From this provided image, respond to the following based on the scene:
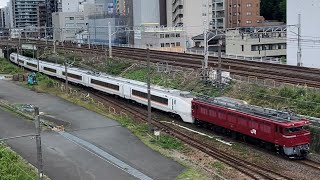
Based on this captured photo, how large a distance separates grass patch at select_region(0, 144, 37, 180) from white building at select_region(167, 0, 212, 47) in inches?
2680

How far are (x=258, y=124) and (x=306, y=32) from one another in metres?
31.6

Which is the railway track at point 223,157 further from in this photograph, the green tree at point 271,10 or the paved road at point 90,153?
the green tree at point 271,10

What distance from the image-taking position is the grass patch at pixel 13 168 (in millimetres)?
17395

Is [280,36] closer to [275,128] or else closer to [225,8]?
[225,8]

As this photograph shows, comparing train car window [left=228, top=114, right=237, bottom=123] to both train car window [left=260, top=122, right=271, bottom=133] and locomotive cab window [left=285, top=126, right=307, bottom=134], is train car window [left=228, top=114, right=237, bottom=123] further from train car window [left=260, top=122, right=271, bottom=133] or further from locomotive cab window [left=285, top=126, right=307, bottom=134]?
locomotive cab window [left=285, top=126, right=307, bottom=134]

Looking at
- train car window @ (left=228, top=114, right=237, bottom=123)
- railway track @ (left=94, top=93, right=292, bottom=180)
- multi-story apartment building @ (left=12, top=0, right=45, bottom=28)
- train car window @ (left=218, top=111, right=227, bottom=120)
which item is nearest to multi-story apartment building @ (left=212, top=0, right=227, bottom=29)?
railway track @ (left=94, top=93, right=292, bottom=180)

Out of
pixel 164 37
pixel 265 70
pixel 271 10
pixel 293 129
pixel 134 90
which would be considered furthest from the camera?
pixel 271 10

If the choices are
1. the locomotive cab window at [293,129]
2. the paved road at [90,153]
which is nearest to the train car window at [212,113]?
the paved road at [90,153]

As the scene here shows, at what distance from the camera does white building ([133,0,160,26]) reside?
92.2 metres

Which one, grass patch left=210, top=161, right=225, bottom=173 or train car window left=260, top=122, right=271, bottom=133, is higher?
train car window left=260, top=122, right=271, bottom=133

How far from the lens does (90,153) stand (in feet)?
76.4

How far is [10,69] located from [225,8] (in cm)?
5145

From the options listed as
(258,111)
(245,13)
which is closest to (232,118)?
(258,111)

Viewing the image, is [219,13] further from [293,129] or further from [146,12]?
[293,129]
